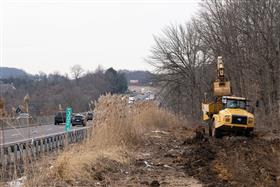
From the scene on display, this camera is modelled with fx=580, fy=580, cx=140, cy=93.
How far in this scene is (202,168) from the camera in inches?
624

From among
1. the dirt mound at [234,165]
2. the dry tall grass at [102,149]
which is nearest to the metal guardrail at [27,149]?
the dry tall grass at [102,149]

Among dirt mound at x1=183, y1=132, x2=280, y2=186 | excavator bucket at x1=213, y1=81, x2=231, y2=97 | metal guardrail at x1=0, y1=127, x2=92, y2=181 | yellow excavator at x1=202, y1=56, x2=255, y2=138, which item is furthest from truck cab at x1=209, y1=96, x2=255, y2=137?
metal guardrail at x1=0, y1=127, x2=92, y2=181

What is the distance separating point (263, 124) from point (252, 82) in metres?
4.88

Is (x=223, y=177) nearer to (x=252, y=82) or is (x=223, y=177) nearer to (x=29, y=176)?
(x=29, y=176)

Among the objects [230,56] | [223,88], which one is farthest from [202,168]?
[230,56]

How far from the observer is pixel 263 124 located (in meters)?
36.9

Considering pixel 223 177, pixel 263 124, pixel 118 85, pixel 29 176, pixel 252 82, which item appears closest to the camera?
pixel 29 176

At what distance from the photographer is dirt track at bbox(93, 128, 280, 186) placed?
12.9 metres

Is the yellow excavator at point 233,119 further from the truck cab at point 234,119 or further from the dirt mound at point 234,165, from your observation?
the dirt mound at point 234,165

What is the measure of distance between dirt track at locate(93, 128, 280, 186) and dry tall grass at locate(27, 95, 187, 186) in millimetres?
333

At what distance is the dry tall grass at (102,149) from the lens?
12.5 meters

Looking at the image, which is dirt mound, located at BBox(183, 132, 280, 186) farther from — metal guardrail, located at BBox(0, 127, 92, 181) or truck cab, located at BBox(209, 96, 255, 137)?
truck cab, located at BBox(209, 96, 255, 137)

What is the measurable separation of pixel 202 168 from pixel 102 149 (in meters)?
2.96

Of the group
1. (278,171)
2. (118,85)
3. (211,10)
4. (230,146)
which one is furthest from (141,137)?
(118,85)
